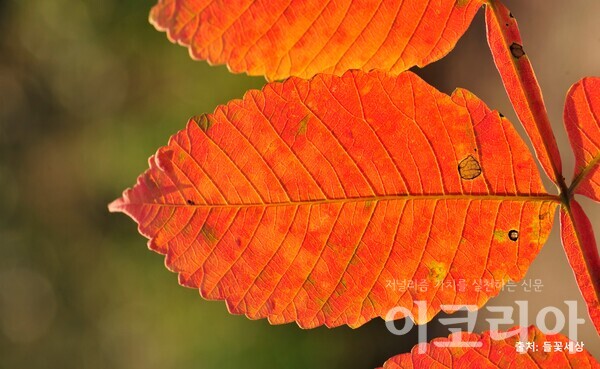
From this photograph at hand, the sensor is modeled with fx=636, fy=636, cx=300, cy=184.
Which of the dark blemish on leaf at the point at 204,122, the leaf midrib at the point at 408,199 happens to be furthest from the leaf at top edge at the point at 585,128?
the dark blemish on leaf at the point at 204,122

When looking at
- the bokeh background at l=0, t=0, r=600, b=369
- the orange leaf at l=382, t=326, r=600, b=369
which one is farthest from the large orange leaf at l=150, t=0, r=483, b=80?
the bokeh background at l=0, t=0, r=600, b=369

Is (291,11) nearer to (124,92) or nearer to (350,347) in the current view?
(350,347)

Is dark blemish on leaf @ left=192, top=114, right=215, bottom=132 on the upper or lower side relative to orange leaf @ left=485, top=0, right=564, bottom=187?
lower

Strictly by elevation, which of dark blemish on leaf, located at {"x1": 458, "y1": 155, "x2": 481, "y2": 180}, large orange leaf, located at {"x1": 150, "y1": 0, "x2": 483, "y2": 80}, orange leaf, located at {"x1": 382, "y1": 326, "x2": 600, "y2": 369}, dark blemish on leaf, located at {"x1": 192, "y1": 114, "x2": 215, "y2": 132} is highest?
large orange leaf, located at {"x1": 150, "y1": 0, "x2": 483, "y2": 80}

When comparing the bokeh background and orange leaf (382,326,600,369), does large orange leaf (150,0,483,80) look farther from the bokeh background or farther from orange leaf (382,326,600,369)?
the bokeh background

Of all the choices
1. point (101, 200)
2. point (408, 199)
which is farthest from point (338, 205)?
point (101, 200)

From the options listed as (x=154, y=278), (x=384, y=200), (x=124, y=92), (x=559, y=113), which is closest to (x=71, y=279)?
(x=154, y=278)

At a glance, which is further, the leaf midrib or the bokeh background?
the bokeh background
